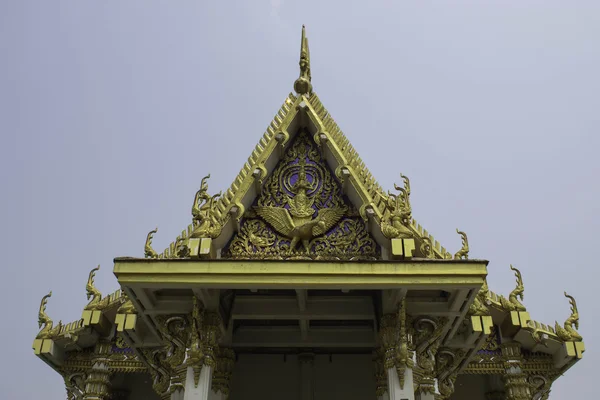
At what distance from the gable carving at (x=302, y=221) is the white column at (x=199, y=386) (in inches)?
59.8

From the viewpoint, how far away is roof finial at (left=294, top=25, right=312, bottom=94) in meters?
8.72

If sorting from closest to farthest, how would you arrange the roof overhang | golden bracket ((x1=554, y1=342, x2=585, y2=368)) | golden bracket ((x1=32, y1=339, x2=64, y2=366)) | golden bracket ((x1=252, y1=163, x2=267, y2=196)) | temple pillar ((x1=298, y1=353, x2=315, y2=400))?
the roof overhang < golden bracket ((x1=252, y1=163, x2=267, y2=196)) < temple pillar ((x1=298, y1=353, x2=315, y2=400)) < golden bracket ((x1=554, y1=342, x2=585, y2=368)) < golden bracket ((x1=32, y1=339, x2=64, y2=366))

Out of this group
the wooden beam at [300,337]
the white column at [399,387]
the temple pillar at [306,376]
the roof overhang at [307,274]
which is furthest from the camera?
the temple pillar at [306,376]

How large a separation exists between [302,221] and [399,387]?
249 cm

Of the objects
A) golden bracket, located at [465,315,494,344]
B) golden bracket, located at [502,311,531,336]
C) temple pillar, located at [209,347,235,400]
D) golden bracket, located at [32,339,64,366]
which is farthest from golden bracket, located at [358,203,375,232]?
golden bracket, located at [32,339,64,366]

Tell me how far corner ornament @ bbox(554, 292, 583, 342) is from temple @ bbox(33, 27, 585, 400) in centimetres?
2

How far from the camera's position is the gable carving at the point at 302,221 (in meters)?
7.76

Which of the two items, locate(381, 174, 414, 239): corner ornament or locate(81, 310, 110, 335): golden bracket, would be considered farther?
locate(81, 310, 110, 335): golden bracket

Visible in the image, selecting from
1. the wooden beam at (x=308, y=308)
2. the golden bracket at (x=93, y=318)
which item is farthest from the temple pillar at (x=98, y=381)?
the wooden beam at (x=308, y=308)

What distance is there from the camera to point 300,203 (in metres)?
8.07

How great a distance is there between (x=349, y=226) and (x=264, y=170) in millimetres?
1412

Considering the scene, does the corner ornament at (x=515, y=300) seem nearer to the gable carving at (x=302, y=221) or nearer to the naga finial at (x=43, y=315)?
the gable carving at (x=302, y=221)

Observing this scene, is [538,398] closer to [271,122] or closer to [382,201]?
[382,201]

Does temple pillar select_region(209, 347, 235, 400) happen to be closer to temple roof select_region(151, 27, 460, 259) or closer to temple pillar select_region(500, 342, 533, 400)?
temple roof select_region(151, 27, 460, 259)
